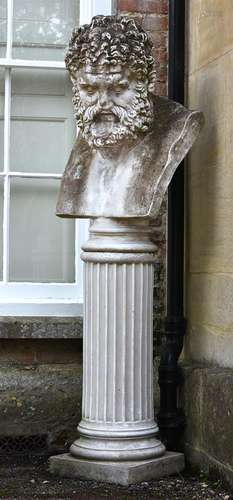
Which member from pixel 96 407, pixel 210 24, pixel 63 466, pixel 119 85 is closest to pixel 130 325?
pixel 96 407

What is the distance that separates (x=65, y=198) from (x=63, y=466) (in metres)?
1.22

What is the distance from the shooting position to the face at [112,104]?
4367mm

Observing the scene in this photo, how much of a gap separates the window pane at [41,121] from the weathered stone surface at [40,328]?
82 cm

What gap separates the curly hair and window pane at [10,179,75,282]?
1.01 meters

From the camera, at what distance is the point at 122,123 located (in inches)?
173

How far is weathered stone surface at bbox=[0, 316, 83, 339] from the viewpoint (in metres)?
5.04

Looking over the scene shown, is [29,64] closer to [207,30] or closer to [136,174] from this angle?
[207,30]

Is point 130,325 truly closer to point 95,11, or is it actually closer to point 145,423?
point 145,423

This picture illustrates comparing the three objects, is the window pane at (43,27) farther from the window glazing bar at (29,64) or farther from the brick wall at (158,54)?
the brick wall at (158,54)

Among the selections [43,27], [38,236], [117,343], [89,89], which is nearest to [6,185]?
[38,236]

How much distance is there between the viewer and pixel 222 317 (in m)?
4.48

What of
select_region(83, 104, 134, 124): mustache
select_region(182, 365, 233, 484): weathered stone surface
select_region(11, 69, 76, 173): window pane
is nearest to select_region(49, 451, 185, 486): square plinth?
Answer: select_region(182, 365, 233, 484): weathered stone surface

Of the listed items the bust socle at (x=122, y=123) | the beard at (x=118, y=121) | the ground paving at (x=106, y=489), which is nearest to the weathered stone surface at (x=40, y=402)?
the ground paving at (x=106, y=489)

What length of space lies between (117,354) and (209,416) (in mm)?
504
